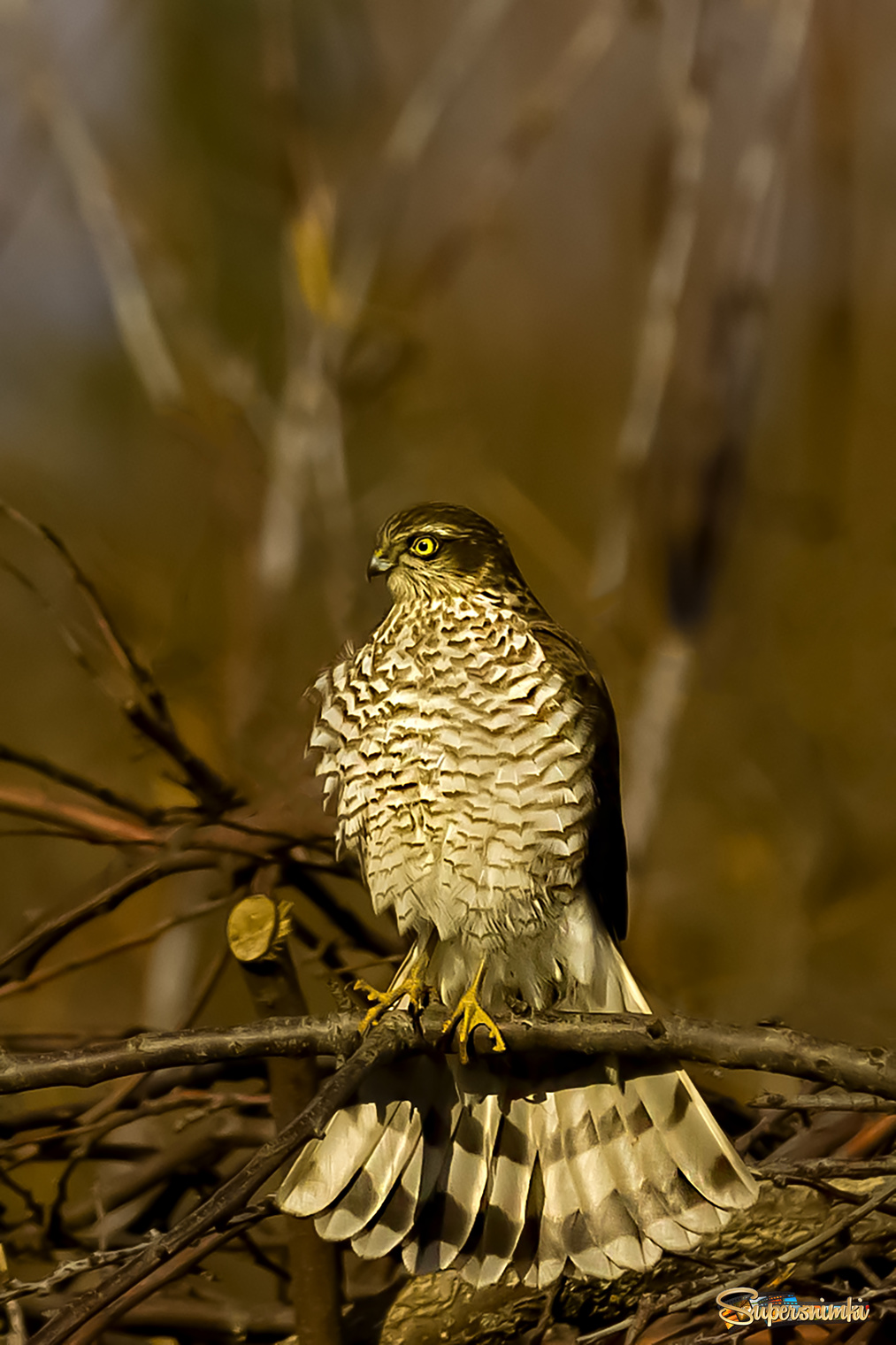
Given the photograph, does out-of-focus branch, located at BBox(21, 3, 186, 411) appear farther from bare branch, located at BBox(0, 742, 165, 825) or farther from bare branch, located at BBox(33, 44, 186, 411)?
bare branch, located at BBox(0, 742, 165, 825)

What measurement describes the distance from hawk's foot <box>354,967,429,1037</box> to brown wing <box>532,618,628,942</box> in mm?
400

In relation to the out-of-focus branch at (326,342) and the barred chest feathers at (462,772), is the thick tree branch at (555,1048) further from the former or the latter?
the out-of-focus branch at (326,342)

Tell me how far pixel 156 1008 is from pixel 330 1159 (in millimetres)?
1118

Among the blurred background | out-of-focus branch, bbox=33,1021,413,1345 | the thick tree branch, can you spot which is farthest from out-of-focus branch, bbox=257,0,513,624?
out-of-focus branch, bbox=33,1021,413,1345

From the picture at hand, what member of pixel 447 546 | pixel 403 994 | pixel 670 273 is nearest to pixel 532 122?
pixel 670 273

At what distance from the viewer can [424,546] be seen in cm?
242

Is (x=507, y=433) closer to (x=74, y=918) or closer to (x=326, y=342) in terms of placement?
(x=326, y=342)

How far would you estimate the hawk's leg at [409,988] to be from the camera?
7.46 ft

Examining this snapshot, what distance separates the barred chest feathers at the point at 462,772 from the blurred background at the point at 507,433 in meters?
0.14

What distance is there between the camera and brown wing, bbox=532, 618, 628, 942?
2.28 meters

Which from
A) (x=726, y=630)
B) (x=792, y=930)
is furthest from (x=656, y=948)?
(x=726, y=630)

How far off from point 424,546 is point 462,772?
509mm

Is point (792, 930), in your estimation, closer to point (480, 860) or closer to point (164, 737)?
point (480, 860)

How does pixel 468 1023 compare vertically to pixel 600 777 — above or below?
below
